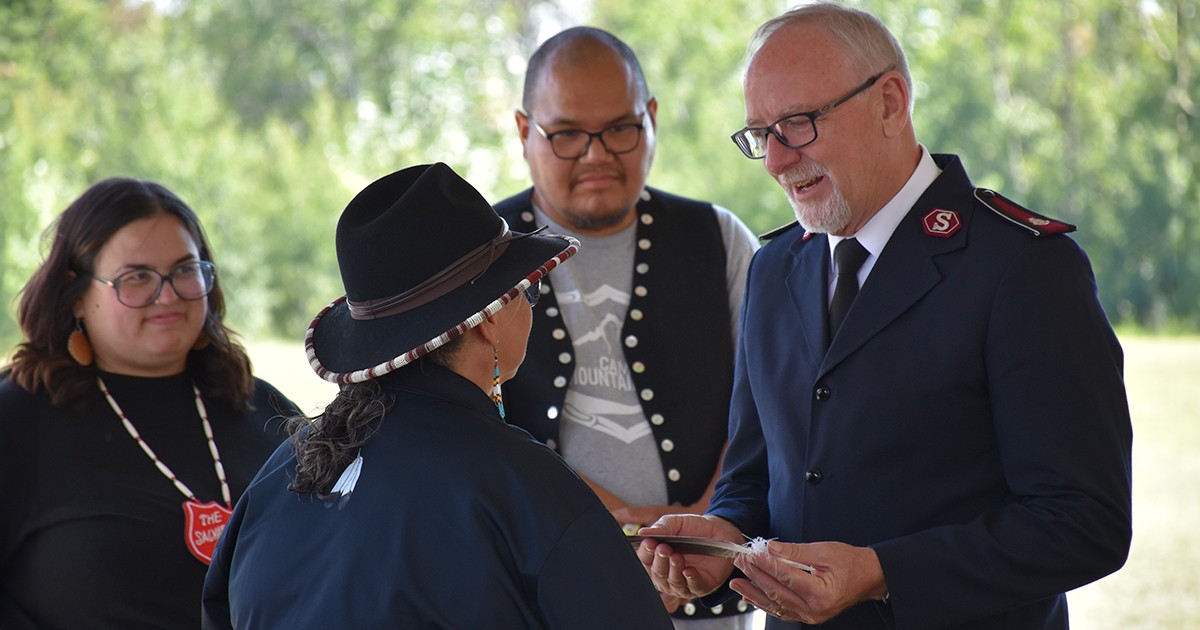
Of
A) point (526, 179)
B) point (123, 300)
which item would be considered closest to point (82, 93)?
point (526, 179)

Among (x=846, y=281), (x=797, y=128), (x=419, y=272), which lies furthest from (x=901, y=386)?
(x=419, y=272)

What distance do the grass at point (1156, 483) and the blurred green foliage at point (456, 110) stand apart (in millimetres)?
283

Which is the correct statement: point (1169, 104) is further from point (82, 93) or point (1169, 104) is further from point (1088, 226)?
point (82, 93)

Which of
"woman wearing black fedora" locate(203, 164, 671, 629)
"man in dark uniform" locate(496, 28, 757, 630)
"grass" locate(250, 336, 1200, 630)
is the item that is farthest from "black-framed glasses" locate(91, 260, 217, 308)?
"grass" locate(250, 336, 1200, 630)

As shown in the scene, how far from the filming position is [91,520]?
2.42 meters

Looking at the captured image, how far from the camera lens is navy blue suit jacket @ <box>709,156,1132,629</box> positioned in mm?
1731

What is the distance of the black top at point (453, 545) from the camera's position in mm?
1456

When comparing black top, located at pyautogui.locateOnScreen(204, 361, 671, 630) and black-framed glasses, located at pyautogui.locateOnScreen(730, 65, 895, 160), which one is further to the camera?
black-framed glasses, located at pyautogui.locateOnScreen(730, 65, 895, 160)

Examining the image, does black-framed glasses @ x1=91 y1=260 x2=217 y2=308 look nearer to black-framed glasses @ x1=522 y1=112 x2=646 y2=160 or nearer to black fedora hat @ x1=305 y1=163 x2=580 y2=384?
black-framed glasses @ x1=522 y1=112 x2=646 y2=160

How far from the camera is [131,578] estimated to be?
2.41 metres

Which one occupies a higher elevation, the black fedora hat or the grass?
the black fedora hat

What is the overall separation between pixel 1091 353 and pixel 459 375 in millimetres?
920

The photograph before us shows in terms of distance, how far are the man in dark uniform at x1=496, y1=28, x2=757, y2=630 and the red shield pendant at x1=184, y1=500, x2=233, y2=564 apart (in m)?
0.67

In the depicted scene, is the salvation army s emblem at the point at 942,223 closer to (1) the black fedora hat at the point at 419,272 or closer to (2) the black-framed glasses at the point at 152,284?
(1) the black fedora hat at the point at 419,272
